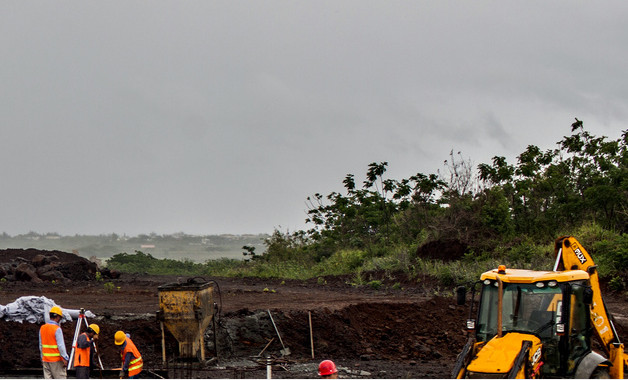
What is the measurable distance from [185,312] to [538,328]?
7.60 m

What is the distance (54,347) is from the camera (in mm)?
12062

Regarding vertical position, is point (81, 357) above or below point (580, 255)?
below

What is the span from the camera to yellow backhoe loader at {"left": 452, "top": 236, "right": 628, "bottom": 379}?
9141mm

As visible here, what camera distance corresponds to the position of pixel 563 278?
964 cm

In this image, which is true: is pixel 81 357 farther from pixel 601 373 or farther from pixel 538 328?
pixel 601 373

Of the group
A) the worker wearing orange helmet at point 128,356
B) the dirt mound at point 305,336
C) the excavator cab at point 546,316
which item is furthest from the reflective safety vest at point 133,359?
the excavator cab at point 546,316

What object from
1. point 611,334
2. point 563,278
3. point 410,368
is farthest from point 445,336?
point 563,278

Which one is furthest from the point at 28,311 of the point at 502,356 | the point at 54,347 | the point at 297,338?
the point at 502,356

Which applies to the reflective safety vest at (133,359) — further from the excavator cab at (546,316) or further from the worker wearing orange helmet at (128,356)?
the excavator cab at (546,316)

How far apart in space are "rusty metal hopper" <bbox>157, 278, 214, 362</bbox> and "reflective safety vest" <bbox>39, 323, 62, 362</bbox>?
2.75 m

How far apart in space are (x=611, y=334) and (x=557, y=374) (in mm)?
1470

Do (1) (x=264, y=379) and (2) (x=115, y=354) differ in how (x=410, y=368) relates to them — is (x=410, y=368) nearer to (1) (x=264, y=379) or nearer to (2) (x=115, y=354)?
(1) (x=264, y=379)

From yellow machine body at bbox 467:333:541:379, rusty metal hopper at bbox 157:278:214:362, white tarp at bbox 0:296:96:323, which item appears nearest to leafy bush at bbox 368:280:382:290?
white tarp at bbox 0:296:96:323

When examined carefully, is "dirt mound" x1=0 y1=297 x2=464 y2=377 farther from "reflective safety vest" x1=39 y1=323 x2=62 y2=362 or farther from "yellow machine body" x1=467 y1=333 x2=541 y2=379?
→ "yellow machine body" x1=467 y1=333 x2=541 y2=379
